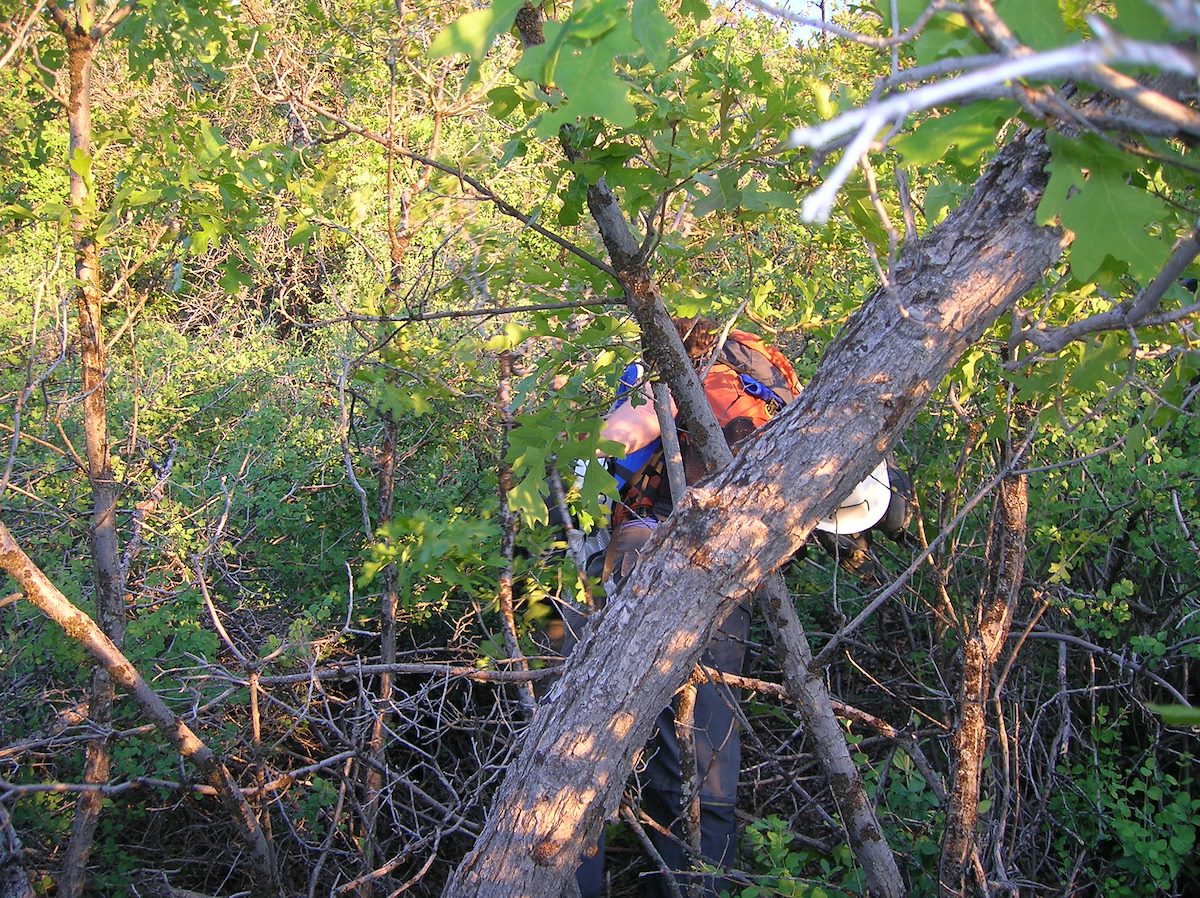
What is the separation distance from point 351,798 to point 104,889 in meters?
1.08

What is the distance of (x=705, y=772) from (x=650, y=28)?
2.39 m

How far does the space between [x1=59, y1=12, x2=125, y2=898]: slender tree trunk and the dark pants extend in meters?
1.33

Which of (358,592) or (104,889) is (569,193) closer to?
(358,592)

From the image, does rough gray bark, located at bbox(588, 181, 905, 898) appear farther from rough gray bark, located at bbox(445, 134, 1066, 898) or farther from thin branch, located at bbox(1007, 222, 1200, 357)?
thin branch, located at bbox(1007, 222, 1200, 357)

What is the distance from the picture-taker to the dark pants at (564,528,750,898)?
304cm

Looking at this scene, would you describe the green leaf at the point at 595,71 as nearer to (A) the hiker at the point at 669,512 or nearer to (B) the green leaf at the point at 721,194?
(B) the green leaf at the point at 721,194

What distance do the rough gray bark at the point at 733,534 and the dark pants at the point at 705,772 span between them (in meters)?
1.20

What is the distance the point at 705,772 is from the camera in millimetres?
3045

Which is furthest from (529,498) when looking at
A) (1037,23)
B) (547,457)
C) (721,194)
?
(1037,23)

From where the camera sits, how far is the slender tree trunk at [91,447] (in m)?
2.69

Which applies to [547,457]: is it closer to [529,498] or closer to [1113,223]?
[529,498]

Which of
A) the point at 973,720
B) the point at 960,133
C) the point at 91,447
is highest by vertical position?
the point at 960,133

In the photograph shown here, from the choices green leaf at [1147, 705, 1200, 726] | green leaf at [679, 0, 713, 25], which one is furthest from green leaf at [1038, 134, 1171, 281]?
green leaf at [679, 0, 713, 25]

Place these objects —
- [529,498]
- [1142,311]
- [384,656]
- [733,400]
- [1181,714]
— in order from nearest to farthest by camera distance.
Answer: [1181,714], [1142,311], [529,498], [733,400], [384,656]
